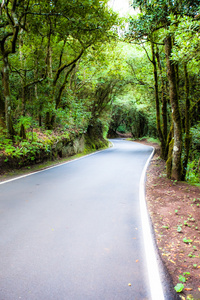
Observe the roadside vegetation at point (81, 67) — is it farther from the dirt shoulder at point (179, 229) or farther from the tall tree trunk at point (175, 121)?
the dirt shoulder at point (179, 229)

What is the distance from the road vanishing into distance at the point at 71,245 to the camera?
2670 mm

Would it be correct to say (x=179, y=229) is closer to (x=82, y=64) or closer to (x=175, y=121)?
(x=175, y=121)

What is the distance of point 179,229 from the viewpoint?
443cm

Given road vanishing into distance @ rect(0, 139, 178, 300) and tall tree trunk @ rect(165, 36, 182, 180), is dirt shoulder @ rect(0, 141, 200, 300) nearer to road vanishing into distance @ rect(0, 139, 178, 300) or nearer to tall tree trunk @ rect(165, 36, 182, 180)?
road vanishing into distance @ rect(0, 139, 178, 300)

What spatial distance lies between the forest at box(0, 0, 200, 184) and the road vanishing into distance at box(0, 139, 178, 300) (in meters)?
4.23

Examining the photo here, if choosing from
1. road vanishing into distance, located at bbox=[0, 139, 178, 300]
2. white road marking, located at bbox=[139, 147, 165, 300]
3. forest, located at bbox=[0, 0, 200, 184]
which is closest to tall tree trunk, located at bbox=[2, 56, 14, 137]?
forest, located at bbox=[0, 0, 200, 184]

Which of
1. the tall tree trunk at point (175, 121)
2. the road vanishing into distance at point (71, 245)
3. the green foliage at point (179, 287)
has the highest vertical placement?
the tall tree trunk at point (175, 121)

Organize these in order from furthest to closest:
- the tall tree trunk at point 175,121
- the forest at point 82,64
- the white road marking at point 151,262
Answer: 1. the tall tree trunk at point 175,121
2. the forest at point 82,64
3. the white road marking at point 151,262

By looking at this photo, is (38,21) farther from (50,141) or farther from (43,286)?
(43,286)

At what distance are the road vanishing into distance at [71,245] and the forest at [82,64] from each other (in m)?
4.23

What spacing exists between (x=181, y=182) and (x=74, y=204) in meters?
4.78

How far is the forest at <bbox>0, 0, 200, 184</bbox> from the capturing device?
7.23 meters

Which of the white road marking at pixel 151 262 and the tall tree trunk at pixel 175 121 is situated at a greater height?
the tall tree trunk at pixel 175 121

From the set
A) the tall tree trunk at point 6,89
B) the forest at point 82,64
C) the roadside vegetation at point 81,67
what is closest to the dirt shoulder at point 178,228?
the roadside vegetation at point 81,67
